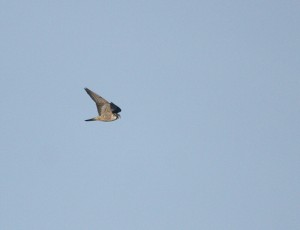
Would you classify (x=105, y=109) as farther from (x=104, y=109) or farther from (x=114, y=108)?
(x=114, y=108)

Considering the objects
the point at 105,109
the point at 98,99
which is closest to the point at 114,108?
the point at 105,109

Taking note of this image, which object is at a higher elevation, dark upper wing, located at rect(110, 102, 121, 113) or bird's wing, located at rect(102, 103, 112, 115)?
dark upper wing, located at rect(110, 102, 121, 113)

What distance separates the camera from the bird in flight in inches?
2405

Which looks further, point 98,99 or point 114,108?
point 114,108

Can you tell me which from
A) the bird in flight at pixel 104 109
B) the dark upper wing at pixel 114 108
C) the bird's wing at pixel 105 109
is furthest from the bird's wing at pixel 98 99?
the dark upper wing at pixel 114 108

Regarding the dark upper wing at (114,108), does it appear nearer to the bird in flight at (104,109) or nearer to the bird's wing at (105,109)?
the bird in flight at (104,109)

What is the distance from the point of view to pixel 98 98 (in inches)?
2410

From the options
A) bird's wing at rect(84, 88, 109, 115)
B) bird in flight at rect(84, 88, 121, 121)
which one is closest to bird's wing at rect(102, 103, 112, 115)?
bird in flight at rect(84, 88, 121, 121)

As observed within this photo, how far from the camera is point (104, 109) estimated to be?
62906 mm

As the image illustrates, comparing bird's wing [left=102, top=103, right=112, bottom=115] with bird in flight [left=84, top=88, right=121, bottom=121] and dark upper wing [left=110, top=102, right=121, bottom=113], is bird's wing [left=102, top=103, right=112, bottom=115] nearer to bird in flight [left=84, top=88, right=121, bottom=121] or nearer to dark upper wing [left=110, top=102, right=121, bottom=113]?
bird in flight [left=84, top=88, right=121, bottom=121]

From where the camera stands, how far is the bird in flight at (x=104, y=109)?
61.1m

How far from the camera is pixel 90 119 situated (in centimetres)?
6350

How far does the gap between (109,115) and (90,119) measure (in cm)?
184

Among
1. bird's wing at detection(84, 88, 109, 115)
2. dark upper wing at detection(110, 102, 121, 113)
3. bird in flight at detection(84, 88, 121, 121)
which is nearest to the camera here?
bird's wing at detection(84, 88, 109, 115)
